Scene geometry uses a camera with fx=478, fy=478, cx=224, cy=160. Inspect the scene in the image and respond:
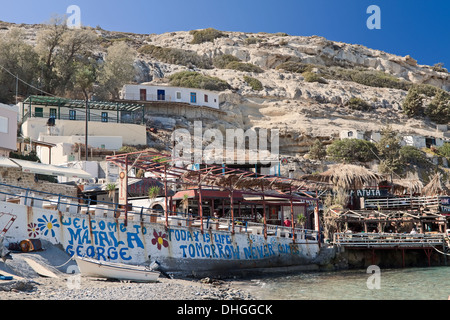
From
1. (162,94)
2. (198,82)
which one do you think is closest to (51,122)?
(162,94)

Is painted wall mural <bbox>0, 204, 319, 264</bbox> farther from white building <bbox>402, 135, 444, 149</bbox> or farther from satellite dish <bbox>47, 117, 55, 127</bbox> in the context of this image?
white building <bbox>402, 135, 444, 149</bbox>

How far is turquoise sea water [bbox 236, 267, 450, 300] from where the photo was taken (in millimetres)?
17984

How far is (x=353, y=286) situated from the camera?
20.6 meters

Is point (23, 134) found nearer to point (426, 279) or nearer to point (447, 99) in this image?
point (426, 279)

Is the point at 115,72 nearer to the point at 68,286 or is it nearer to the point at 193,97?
the point at 193,97

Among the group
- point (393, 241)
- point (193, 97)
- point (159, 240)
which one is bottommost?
point (393, 241)

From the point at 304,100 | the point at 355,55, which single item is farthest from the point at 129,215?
the point at 355,55

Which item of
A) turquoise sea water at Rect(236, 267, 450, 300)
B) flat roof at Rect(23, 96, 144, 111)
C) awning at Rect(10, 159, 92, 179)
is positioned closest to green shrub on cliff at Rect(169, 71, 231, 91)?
flat roof at Rect(23, 96, 144, 111)

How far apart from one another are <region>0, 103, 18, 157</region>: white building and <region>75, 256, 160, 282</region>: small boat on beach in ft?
53.9

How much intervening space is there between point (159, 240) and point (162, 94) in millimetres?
41296

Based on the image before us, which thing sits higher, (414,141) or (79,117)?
Result: (79,117)

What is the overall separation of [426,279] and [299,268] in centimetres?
Answer: 669

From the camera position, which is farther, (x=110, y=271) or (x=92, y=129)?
(x=92, y=129)

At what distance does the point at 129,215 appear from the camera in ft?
68.7
